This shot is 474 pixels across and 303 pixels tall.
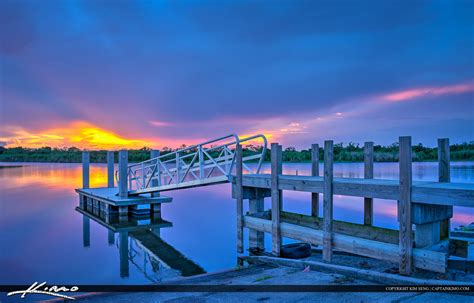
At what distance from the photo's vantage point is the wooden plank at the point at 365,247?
5.67 metres

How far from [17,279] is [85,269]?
5.37ft

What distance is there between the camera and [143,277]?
9484 mm

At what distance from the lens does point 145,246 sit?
41.5 feet

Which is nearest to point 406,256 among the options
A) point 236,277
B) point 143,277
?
point 236,277

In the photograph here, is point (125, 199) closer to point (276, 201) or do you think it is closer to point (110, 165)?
point (110, 165)

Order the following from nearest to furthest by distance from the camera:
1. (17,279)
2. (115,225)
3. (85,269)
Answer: (17,279) → (85,269) → (115,225)

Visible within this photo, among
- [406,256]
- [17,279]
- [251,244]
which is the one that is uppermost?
[406,256]

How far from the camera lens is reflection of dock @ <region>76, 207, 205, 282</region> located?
9953mm

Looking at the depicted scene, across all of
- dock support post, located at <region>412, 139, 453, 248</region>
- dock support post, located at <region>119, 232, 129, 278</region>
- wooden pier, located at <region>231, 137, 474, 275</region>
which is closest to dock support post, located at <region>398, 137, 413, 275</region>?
wooden pier, located at <region>231, 137, 474, 275</region>

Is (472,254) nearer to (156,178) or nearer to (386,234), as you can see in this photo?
(386,234)

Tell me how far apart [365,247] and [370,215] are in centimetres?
165

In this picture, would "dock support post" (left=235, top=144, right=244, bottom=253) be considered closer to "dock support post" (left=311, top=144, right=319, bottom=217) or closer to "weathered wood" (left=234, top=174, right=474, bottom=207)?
"weathered wood" (left=234, top=174, right=474, bottom=207)

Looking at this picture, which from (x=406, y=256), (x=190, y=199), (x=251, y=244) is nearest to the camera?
(x=406, y=256)

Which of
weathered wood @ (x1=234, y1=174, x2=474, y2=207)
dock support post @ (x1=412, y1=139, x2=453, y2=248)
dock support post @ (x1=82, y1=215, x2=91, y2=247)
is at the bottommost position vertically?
dock support post @ (x1=82, y1=215, x2=91, y2=247)
